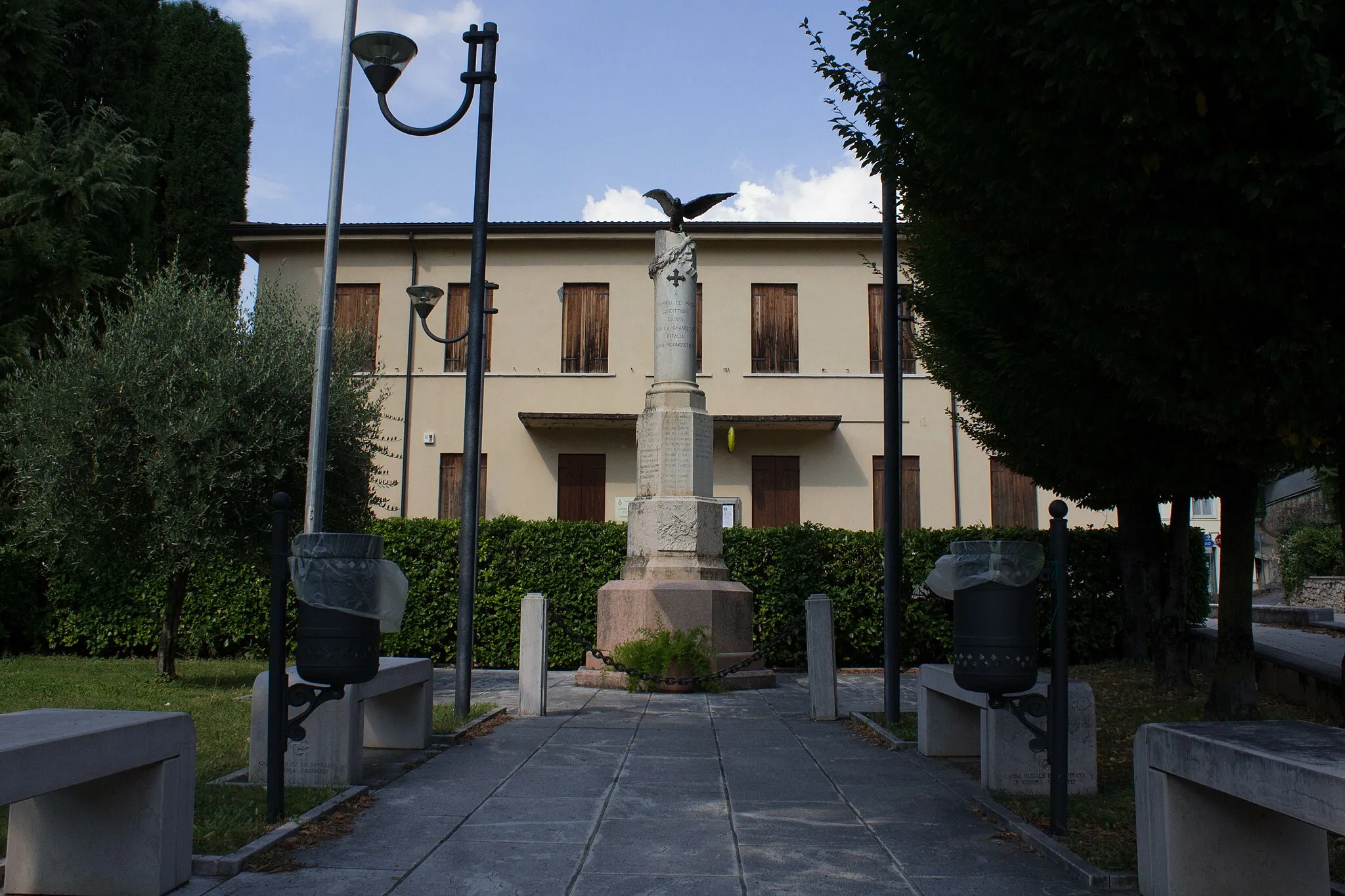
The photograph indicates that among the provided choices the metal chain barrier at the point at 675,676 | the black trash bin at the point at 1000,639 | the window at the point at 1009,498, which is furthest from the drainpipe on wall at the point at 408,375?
the black trash bin at the point at 1000,639

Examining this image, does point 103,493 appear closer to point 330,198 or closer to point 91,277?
point 330,198

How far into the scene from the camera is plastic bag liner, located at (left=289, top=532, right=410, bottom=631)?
505 centimetres

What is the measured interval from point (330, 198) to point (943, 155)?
6.42 m

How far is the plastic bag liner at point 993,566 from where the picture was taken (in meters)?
5.04

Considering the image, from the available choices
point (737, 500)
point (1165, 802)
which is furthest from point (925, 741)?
point (737, 500)

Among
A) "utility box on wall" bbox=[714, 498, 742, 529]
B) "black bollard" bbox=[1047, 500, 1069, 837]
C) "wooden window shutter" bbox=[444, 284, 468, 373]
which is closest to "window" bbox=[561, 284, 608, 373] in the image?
"wooden window shutter" bbox=[444, 284, 468, 373]

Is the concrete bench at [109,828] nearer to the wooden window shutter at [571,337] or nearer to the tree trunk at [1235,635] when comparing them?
the tree trunk at [1235,635]

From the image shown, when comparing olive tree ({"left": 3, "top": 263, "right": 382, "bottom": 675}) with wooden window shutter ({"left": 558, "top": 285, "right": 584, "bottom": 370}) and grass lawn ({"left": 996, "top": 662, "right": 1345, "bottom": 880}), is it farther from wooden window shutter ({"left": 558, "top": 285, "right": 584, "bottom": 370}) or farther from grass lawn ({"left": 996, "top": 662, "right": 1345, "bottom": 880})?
wooden window shutter ({"left": 558, "top": 285, "right": 584, "bottom": 370})

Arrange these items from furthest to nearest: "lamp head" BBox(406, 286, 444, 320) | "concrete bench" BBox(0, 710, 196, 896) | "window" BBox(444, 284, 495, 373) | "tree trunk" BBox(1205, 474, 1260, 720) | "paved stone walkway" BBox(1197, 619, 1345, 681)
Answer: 1. "window" BBox(444, 284, 495, 373)
2. "lamp head" BBox(406, 286, 444, 320)
3. "paved stone walkway" BBox(1197, 619, 1345, 681)
4. "tree trunk" BBox(1205, 474, 1260, 720)
5. "concrete bench" BBox(0, 710, 196, 896)

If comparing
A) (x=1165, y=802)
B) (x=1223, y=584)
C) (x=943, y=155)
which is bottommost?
(x=1165, y=802)

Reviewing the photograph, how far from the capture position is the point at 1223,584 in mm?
8133

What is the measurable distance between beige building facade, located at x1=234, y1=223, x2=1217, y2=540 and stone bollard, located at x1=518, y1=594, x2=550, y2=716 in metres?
12.9

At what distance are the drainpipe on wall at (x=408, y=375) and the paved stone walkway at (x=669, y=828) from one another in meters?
15.6

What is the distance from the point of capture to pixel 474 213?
9.52 meters
